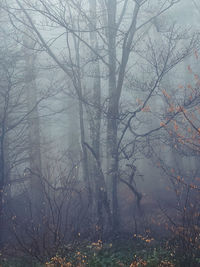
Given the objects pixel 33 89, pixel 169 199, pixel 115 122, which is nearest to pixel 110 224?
pixel 115 122

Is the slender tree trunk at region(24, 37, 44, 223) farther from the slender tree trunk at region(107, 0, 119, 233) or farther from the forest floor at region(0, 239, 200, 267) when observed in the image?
the forest floor at region(0, 239, 200, 267)

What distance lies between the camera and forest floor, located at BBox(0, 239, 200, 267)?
5.01m

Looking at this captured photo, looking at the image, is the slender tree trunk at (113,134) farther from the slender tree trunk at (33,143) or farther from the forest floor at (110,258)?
the slender tree trunk at (33,143)

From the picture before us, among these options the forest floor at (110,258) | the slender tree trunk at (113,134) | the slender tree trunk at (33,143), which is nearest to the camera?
the forest floor at (110,258)

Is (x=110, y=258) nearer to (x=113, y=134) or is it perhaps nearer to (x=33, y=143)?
(x=113, y=134)

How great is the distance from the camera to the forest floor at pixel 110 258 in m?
5.01

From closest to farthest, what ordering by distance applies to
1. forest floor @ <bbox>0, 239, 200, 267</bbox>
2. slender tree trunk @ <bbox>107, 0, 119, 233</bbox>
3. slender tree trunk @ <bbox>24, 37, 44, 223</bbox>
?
forest floor @ <bbox>0, 239, 200, 267</bbox>
slender tree trunk @ <bbox>107, 0, 119, 233</bbox>
slender tree trunk @ <bbox>24, 37, 44, 223</bbox>

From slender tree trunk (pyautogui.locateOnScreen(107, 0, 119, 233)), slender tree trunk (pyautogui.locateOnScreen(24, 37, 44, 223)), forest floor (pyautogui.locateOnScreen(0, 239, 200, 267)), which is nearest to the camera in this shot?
forest floor (pyautogui.locateOnScreen(0, 239, 200, 267))

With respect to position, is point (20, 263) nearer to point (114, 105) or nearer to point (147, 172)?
point (114, 105)

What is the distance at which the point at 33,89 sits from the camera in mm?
13812

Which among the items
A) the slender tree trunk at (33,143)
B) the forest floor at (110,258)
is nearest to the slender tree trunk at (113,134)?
the forest floor at (110,258)

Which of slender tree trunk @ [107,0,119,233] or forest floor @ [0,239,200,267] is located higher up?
slender tree trunk @ [107,0,119,233]

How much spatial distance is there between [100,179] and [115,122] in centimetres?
182

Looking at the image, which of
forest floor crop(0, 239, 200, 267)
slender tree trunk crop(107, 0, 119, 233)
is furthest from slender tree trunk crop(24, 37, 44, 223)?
forest floor crop(0, 239, 200, 267)
